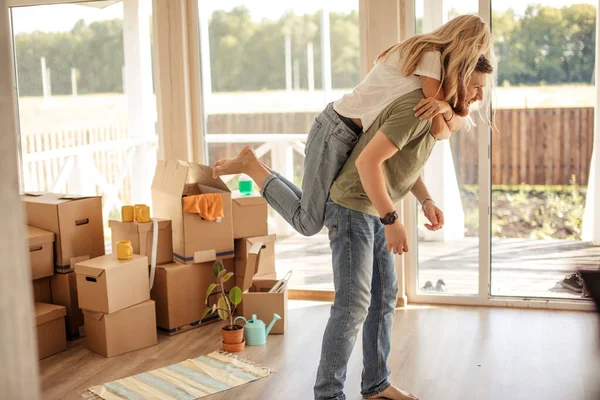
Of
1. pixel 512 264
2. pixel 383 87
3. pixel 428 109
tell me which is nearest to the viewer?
pixel 428 109

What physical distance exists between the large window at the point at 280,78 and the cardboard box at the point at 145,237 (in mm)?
784

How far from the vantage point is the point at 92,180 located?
15.0 ft

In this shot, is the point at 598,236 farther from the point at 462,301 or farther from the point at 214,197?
the point at 214,197

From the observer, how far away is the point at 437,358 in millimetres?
3045

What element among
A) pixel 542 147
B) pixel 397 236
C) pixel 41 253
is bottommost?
pixel 41 253

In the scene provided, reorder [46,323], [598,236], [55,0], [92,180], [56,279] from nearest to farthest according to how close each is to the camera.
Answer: [46,323], [56,279], [598,236], [55,0], [92,180]

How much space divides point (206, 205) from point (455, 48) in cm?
166

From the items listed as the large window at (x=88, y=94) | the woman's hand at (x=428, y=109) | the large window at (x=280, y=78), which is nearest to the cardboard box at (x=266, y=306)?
the large window at (x=280, y=78)

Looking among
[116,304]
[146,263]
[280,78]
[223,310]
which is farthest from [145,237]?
[280,78]

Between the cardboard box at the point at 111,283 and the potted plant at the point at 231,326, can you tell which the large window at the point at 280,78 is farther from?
the cardboard box at the point at 111,283

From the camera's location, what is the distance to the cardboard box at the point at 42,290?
3361 millimetres

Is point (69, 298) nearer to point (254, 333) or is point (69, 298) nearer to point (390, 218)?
point (254, 333)

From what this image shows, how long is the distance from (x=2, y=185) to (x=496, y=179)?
3.38 metres

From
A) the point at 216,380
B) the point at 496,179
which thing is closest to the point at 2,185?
the point at 216,380
